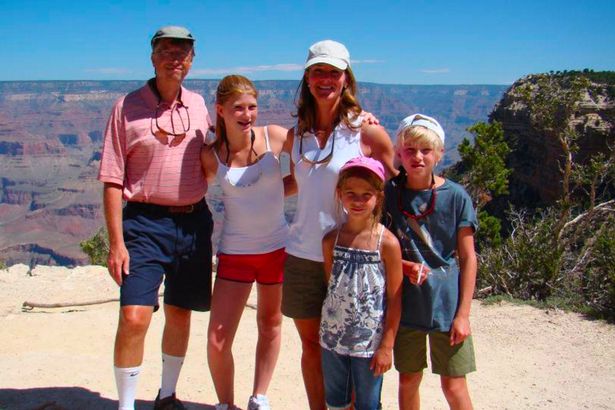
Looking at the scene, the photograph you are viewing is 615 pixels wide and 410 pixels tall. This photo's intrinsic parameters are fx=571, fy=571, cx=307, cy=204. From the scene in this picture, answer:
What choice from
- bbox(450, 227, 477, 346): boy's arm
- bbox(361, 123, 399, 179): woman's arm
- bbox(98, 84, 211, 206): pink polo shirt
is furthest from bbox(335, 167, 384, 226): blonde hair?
bbox(98, 84, 211, 206): pink polo shirt

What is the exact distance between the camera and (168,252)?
3172mm

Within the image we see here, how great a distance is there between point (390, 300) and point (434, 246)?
0.33 m

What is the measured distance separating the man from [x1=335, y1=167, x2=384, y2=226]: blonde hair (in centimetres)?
98

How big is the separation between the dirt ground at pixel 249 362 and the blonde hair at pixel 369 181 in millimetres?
1887

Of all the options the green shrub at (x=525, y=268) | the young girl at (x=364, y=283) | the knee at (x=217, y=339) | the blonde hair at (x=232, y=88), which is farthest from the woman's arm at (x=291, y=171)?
the green shrub at (x=525, y=268)

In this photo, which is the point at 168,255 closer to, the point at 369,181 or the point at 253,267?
the point at 253,267

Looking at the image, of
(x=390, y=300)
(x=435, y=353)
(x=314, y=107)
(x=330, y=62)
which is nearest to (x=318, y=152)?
(x=314, y=107)

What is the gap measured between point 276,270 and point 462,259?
42.0 inches

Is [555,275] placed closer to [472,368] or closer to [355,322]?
[472,368]

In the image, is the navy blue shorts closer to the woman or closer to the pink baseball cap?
the woman

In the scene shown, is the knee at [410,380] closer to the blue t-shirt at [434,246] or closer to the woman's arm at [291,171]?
the blue t-shirt at [434,246]

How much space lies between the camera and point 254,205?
3.10 meters

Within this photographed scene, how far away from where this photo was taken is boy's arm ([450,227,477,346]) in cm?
263

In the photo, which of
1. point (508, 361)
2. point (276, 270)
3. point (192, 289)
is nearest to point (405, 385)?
point (276, 270)
